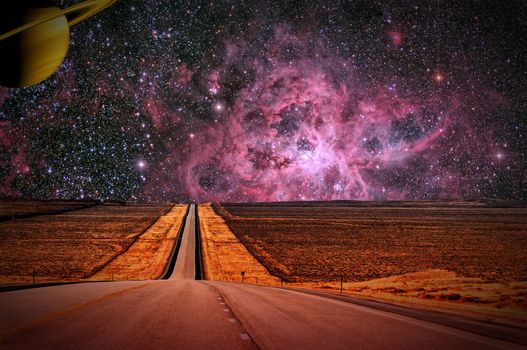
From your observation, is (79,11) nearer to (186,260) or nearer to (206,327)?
(206,327)

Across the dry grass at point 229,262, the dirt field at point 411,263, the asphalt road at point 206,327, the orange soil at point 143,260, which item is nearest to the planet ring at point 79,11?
the asphalt road at point 206,327

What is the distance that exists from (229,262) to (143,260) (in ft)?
27.2

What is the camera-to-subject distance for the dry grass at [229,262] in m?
39.8

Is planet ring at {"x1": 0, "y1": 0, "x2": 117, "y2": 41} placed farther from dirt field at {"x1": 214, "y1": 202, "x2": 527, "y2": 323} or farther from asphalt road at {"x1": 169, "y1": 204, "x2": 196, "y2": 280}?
asphalt road at {"x1": 169, "y1": 204, "x2": 196, "y2": 280}

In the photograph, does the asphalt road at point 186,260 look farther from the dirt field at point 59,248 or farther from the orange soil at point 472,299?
the orange soil at point 472,299

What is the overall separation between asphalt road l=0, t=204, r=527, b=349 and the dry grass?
2427 cm

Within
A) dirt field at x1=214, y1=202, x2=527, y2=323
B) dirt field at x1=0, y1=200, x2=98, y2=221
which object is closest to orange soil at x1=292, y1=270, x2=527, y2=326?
dirt field at x1=214, y1=202, x2=527, y2=323

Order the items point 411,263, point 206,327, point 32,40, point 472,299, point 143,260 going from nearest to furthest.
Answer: point 32,40, point 206,327, point 472,299, point 411,263, point 143,260

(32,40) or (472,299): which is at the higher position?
(32,40)

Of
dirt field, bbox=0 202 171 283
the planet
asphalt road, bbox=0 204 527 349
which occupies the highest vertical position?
the planet

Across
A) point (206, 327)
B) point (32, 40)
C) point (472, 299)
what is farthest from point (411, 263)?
point (32, 40)

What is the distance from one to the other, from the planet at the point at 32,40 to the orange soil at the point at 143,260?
3475cm

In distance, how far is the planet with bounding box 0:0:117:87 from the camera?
5316mm

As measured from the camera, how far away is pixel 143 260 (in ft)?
165
